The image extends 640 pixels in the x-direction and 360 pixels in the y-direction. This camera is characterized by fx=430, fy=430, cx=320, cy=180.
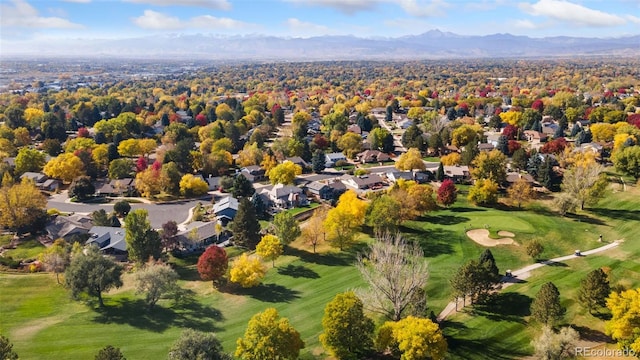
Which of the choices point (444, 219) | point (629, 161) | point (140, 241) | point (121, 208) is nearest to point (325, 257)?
point (444, 219)

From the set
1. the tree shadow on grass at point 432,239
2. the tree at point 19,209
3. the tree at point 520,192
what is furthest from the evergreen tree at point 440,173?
the tree at point 19,209

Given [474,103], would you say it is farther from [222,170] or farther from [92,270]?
[92,270]

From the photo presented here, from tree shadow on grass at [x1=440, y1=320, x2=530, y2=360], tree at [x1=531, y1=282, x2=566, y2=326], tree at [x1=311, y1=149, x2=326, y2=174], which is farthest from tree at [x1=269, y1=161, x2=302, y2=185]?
tree at [x1=531, y1=282, x2=566, y2=326]

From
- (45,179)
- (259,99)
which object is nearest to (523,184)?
(45,179)

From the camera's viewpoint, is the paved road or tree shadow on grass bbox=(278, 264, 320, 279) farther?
the paved road

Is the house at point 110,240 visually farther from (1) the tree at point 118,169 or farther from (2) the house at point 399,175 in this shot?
(2) the house at point 399,175

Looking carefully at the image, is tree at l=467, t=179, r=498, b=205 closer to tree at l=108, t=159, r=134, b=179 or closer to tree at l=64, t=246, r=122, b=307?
tree at l=64, t=246, r=122, b=307
